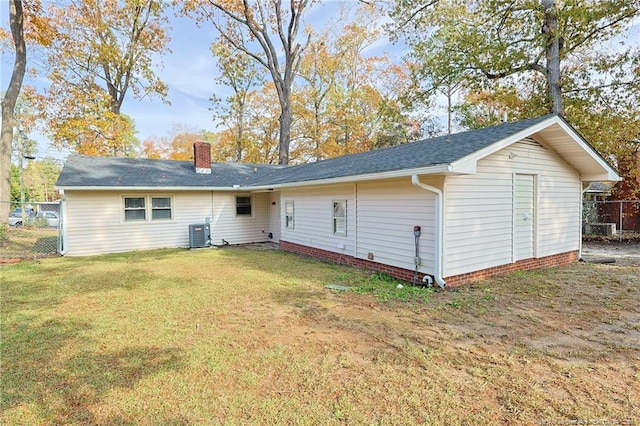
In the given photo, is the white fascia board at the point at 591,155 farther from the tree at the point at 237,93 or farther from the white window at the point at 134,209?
the tree at the point at 237,93

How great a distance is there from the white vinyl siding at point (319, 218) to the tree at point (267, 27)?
9797mm

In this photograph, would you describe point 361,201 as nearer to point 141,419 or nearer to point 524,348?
point 524,348

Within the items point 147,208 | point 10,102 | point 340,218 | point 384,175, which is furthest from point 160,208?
point 384,175

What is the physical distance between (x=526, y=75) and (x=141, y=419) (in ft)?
62.8

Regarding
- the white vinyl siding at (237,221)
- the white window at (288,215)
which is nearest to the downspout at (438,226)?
the white window at (288,215)

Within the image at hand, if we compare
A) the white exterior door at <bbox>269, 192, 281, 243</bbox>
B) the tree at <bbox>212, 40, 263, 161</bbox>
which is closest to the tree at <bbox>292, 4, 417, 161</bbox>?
the tree at <bbox>212, 40, 263, 161</bbox>

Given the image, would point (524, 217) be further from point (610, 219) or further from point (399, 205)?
point (610, 219)

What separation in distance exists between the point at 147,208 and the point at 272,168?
6.72 meters

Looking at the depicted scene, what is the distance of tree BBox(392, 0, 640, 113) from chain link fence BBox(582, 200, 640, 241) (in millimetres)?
6132

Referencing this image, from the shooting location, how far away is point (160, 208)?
12023 millimetres

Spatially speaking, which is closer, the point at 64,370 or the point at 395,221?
the point at 64,370

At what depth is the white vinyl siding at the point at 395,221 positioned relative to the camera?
6570mm

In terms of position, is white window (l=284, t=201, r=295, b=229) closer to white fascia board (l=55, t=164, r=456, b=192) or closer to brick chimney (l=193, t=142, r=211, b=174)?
white fascia board (l=55, t=164, r=456, b=192)

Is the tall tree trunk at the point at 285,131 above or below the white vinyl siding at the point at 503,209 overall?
above
